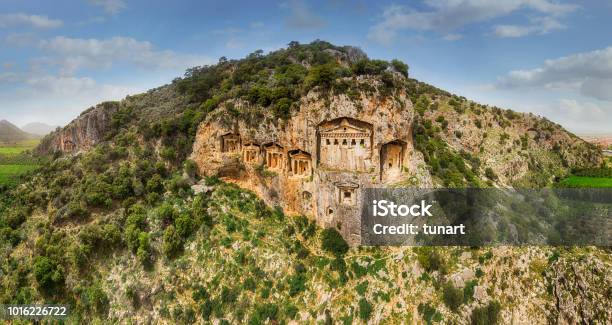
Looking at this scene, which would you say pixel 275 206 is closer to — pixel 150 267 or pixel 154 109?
pixel 150 267

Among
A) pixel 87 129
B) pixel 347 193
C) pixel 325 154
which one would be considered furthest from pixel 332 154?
pixel 87 129

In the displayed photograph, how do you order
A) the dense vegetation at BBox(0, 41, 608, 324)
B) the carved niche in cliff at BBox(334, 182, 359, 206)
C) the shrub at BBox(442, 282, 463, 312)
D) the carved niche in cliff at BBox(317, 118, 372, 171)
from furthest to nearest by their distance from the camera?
the carved niche in cliff at BBox(334, 182, 359, 206), the carved niche in cliff at BBox(317, 118, 372, 171), the dense vegetation at BBox(0, 41, 608, 324), the shrub at BBox(442, 282, 463, 312)

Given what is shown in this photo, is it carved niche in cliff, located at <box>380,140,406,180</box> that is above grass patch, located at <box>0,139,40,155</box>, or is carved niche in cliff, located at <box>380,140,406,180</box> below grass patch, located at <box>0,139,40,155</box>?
below

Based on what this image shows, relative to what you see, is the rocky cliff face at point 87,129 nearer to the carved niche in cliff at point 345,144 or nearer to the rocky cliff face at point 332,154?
the rocky cliff face at point 332,154

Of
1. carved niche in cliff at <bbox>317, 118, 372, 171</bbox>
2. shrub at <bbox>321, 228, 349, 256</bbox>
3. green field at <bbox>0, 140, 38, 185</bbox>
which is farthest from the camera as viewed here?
green field at <bbox>0, 140, 38, 185</bbox>

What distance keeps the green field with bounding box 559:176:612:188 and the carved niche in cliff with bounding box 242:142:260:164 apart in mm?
51259

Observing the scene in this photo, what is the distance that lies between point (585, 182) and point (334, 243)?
4823 centimetres

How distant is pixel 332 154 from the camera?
1543 inches

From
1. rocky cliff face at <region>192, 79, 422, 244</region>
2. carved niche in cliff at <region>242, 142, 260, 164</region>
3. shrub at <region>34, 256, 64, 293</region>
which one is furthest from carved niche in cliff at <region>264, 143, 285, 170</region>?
shrub at <region>34, 256, 64, 293</region>

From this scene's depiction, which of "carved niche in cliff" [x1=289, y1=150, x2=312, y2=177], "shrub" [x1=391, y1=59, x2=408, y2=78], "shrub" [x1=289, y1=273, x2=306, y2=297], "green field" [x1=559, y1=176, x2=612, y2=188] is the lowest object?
"shrub" [x1=289, y1=273, x2=306, y2=297]

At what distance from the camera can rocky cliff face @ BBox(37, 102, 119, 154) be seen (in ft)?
214

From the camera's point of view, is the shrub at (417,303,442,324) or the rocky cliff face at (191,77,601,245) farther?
the rocky cliff face at (191,77,601,245)

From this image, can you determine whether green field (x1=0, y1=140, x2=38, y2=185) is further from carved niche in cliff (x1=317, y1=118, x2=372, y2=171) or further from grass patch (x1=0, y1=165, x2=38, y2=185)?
carved niche in cliff (x1=317, y1=118, x2=372, y2=171)

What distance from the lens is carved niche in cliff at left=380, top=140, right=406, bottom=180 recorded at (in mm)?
38094
